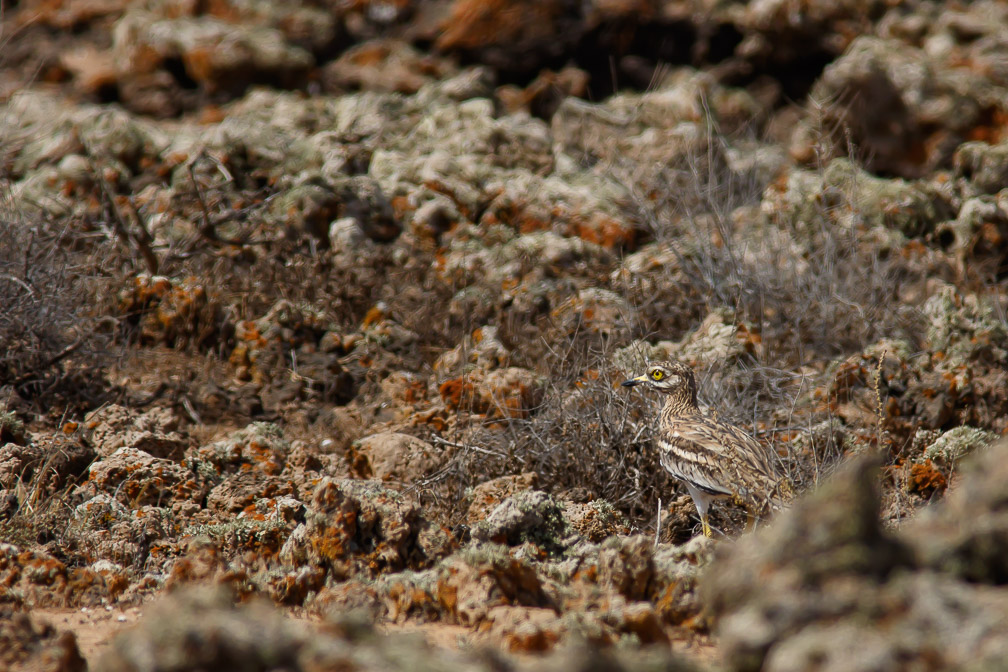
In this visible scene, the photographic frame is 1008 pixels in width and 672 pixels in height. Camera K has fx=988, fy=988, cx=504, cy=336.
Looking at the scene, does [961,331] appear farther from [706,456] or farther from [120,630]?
[120,630]

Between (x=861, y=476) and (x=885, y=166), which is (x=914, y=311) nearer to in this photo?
(x=885, y=166)

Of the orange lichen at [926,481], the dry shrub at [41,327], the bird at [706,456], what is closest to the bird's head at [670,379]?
the bird at [706,456]

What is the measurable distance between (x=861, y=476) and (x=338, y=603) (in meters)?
2.04

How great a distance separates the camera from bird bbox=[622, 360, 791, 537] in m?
4.50

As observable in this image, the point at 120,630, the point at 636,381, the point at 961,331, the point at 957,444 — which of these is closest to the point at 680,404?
the point at 636,381

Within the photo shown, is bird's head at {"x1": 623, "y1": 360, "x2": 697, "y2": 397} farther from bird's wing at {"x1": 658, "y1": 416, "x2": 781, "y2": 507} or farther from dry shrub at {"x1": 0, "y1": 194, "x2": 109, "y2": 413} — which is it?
dry shrub at {"x1": 0, "y1": 194, "x2": 109, "y2": 413}

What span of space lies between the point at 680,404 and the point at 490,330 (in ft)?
6.21

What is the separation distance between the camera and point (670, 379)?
5.32 meters

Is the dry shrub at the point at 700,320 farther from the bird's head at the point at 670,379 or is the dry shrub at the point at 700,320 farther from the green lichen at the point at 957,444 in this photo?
the green lichen at the point at 957,444

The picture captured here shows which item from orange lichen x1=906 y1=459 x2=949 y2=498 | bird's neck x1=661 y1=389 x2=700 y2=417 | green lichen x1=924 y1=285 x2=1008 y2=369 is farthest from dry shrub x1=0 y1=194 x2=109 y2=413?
green lichen x1=924 y1=285 x2=1008 y2=369

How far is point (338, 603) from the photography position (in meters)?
A: 3.56

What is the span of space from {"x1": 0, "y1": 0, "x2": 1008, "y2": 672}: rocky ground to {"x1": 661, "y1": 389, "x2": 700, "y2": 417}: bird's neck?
201 mm

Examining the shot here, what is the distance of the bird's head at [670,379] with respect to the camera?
531cm

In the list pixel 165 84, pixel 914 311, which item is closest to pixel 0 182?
pixel 165 84
